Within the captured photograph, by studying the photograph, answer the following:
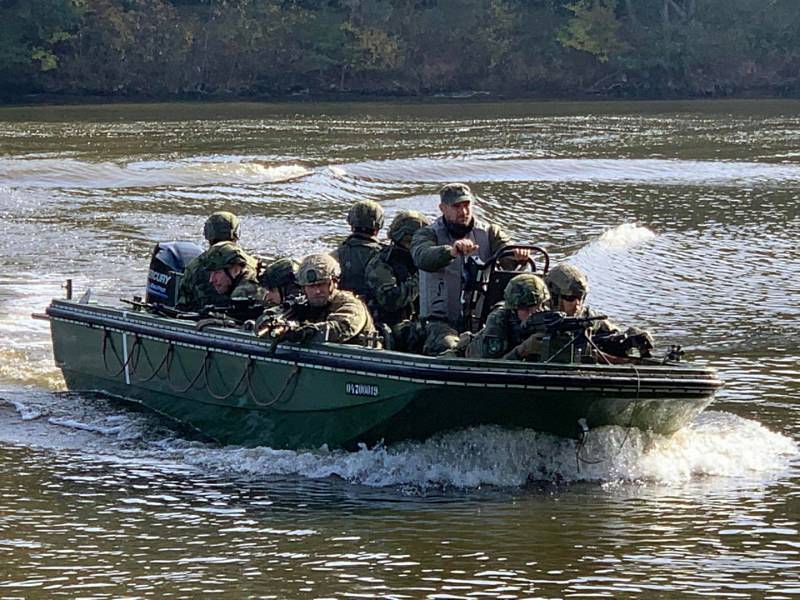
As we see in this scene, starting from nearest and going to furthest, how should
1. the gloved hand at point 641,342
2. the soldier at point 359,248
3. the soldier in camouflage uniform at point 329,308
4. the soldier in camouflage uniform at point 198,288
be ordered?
the gloved hand at point 641,342 → the soldier in camouflage uniform at point 329,308 → the soldier at point 359,248 → the soldier in camouflage uniform at point 198,288

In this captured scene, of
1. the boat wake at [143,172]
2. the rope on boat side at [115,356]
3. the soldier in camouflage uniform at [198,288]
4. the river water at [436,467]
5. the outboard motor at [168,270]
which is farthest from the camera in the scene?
the boat wake at [143,172]

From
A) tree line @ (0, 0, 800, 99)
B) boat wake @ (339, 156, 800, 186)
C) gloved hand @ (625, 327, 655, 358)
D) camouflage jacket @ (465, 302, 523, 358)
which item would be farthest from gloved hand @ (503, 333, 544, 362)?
tree line @ (0, 0, 800, 99)

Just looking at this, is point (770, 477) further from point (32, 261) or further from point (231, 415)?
point (32, 261)

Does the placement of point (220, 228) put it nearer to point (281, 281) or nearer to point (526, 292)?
point (281, 281)

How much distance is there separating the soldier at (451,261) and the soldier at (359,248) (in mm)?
787

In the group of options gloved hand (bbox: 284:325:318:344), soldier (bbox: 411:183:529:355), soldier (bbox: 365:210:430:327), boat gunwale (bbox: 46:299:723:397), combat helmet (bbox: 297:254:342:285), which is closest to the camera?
boat gunwale (bbox: 46:299:723:397)

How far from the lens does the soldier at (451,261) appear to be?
11.5 m

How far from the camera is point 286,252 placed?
23.4 meters

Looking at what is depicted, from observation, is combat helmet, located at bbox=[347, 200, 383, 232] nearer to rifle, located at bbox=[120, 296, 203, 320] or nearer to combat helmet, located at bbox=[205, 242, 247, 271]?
combat helmet, located at bbox=[205, 242, 247, 271]

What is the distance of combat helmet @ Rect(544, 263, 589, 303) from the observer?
10.5 m

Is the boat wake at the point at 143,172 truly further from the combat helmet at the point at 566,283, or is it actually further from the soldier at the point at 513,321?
the combat helmet at the point at 566,283

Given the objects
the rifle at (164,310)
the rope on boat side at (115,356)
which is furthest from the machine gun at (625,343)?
the rope on boat side at (115,356)

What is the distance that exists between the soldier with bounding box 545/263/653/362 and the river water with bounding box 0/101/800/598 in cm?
61

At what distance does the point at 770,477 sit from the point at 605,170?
80.2 feet
